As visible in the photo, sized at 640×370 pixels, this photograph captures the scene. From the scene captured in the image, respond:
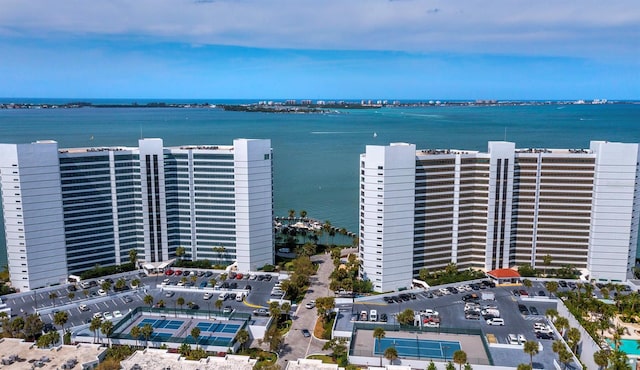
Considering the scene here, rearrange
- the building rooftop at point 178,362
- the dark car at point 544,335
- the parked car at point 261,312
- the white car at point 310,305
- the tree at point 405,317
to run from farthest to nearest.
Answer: the white car at point 310,305 → the parked car at point 261,312 → the tree at point 405,317 → the dark car at point 544,335 → the building rooftop at point 178,362

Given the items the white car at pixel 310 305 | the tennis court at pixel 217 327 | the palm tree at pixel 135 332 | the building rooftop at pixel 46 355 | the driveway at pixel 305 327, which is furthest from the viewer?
the white car at pixel 310 305

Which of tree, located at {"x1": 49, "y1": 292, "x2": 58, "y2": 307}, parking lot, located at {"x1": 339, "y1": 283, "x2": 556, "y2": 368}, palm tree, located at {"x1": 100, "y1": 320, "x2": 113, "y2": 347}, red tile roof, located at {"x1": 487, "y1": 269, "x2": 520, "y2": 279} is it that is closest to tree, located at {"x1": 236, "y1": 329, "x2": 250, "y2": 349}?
parking lot, located at {"x1": 339, "y1": 283, "x2": 556, "y2": 368}

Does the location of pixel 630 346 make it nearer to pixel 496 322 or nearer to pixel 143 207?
pixel 496 322

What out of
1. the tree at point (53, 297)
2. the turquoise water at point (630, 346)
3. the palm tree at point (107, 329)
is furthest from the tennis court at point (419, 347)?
the tree at point (53, 297)

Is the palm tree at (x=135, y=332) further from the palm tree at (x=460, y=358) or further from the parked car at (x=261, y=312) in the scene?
the palm tree at (x=460, y=358)

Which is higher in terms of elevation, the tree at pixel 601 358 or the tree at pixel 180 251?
the tree at pixel 180 251

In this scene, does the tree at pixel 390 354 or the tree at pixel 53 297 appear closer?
the tree at pixel 390 354

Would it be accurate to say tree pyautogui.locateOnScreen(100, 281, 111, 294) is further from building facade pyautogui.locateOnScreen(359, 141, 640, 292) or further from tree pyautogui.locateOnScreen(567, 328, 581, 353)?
tree pyautogui.locateOnScreen(567, 328, 581, 353)

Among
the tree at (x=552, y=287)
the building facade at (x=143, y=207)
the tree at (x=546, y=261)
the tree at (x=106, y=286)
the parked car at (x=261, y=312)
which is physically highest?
the building facade at (x=143, y=207)
